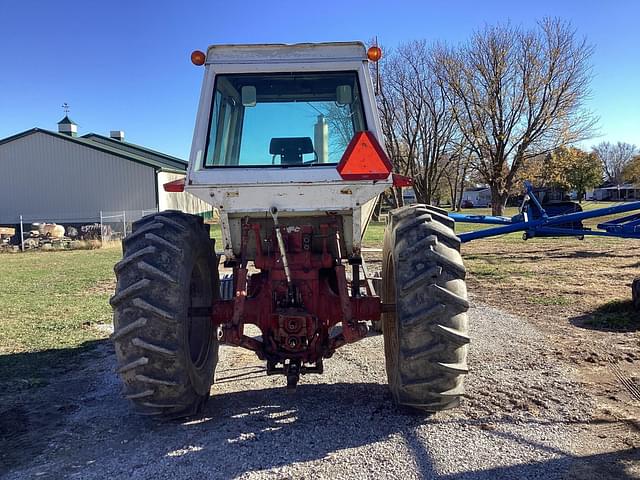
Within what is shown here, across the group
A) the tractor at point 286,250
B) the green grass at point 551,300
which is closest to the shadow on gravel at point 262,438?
the tractor at point 286,250

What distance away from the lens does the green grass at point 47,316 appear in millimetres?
5898

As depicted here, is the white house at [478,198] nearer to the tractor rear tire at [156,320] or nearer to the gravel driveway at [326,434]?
the gravel driveway at [326,434]

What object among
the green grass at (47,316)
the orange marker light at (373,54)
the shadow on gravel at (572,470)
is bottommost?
the shadow on gravel at (572,470)

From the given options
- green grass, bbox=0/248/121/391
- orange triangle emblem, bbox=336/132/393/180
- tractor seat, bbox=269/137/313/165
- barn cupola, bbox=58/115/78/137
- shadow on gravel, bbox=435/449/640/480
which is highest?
barn cupola, bbox=58/115/78/137

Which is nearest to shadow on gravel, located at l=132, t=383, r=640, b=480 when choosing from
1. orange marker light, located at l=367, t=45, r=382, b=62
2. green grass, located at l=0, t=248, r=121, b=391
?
green grass, located at l=0, t=248, r=121, b=391

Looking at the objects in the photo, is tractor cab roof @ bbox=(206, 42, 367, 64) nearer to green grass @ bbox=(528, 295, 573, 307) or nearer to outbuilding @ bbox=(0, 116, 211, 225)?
green grass @ bbox=(528, 295, 573, 307)

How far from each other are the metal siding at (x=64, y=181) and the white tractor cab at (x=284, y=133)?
29.0 m

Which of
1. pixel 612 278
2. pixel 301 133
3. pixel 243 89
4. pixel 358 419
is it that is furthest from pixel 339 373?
pixel 612 278

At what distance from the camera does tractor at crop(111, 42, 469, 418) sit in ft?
12.2

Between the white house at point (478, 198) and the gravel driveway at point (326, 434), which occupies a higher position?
the white house at point (478, 198)

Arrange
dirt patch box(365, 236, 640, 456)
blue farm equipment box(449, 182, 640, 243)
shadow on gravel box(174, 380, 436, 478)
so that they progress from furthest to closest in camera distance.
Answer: blue farm equipment box(449, 182, 640, 243) → dirt patch box(365, 236, 640, 456) → shadow on gravel box(174, 380, 436, 478)

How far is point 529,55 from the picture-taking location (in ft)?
108

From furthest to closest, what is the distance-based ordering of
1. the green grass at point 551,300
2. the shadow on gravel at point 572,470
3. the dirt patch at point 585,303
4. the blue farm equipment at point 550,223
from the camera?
the blue farm equipment at point 550,223
the green grass at point 551,300
the dirt patch at point 585,303
the shadow on gravel at point 572,470

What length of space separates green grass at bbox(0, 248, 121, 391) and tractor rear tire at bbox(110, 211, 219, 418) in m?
2.12
